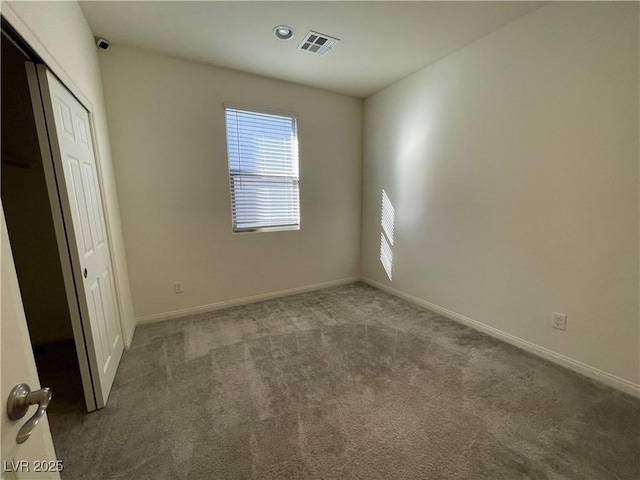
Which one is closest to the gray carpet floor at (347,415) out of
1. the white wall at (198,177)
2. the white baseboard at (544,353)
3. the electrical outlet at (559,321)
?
the white baseboard at (544,353)

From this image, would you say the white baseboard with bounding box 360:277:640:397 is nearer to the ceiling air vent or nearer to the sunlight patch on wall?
the sunlight patch on wall

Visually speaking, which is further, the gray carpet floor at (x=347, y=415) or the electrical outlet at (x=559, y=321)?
the electrical outlet at (x=559, y=321)

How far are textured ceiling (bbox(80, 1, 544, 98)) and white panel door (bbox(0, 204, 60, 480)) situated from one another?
2207 mm

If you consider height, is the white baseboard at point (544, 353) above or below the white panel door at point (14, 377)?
below

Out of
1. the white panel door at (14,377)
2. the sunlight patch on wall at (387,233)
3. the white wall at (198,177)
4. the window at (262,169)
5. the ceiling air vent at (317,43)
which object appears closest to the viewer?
the white panel door at (14,377)

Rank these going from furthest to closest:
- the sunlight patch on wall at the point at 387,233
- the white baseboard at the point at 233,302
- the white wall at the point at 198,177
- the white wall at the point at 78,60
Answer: the sunlight patch on wall at the point at 387,233
the white baseboard at the point at 233,302
the white wall at the point at 198,177
the white wall at the point at 78,60

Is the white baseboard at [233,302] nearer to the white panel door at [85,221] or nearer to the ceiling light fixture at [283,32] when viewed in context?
the white panel door at [85,221]

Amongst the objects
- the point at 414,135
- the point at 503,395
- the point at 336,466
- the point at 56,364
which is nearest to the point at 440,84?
the point at 414,135

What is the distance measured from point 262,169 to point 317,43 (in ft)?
4.59

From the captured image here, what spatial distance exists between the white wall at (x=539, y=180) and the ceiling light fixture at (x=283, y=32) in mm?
1505

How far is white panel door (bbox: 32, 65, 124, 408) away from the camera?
143cm

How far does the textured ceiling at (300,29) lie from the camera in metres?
1.95

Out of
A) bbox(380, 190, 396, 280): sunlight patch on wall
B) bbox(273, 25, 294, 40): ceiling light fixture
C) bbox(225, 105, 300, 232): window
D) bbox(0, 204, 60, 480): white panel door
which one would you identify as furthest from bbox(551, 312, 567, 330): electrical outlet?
bbox(273, 25, 294, 40): ceiling light fixture

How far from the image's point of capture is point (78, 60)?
177 centimetres
